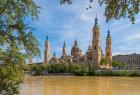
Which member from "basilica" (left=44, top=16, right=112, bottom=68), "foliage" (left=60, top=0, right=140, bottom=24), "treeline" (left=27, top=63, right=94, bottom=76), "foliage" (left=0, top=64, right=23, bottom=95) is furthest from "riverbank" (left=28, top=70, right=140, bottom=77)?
"foliage" (left=60, top=0, right=140, bottom=24)

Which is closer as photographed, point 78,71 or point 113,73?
point 113,73

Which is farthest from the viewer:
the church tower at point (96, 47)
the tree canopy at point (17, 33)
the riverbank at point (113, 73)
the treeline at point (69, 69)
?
the church tower at point (96, 47)

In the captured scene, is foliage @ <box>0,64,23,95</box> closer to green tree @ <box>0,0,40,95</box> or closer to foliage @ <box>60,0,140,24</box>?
green tree @ <box>0,0,40,95</box>

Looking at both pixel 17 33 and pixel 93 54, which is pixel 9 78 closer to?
pixel 17 33

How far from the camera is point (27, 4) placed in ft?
32.9

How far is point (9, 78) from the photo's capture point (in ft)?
34.4

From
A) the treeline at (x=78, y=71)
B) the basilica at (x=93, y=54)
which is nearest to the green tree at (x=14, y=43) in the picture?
the treeline at (x=78, y=71)

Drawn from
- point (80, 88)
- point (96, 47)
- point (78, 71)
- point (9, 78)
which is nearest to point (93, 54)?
point (96, 47)

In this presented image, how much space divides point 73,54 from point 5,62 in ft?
528

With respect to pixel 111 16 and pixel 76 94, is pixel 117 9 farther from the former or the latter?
pixel 76 94

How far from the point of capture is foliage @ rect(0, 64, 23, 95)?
33.9 feet

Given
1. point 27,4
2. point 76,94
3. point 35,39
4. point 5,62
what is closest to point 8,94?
point 5,62

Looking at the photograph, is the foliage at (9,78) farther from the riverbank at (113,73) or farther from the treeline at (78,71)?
the riverbank at (113,73)

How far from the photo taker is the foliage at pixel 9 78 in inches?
406
